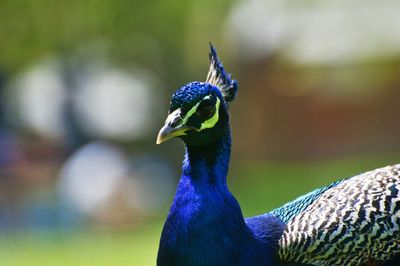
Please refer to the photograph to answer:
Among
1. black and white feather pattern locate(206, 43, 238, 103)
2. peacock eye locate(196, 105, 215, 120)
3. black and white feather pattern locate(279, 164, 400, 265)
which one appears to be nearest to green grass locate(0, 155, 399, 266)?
black and white feather pattern locate(206, 43, 238, 103)

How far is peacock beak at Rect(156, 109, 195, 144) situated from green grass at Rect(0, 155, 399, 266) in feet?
12.2

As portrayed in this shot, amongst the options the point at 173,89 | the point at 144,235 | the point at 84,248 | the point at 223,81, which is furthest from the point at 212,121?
the point at 173,89

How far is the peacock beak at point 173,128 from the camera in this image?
10.7 ft

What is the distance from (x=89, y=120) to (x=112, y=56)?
0.91m

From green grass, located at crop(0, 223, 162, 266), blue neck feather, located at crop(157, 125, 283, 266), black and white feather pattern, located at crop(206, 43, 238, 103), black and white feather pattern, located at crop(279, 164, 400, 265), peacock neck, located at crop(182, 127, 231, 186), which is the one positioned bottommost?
black and white feather pattern, located at crop(279, 164, 400, 265)

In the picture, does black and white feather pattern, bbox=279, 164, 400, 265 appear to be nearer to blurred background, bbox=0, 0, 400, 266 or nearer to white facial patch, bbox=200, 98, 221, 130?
white facial patch, bbox=200, 98, 221, 130

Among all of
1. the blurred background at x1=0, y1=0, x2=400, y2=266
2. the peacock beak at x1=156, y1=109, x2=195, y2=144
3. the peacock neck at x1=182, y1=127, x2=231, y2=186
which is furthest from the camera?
the blurred background at x1=0, y1=0, x2=400, y2=266

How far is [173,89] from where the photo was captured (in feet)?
39.7

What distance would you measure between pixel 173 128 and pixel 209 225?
0.38 metres

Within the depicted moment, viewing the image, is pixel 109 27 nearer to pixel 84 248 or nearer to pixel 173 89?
pixel 173 89

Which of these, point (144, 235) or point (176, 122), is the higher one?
point (144, 235)

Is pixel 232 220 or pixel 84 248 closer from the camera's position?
pixel 232 220

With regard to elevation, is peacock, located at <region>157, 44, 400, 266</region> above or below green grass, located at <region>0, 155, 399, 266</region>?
below

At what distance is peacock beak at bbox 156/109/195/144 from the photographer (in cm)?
328
